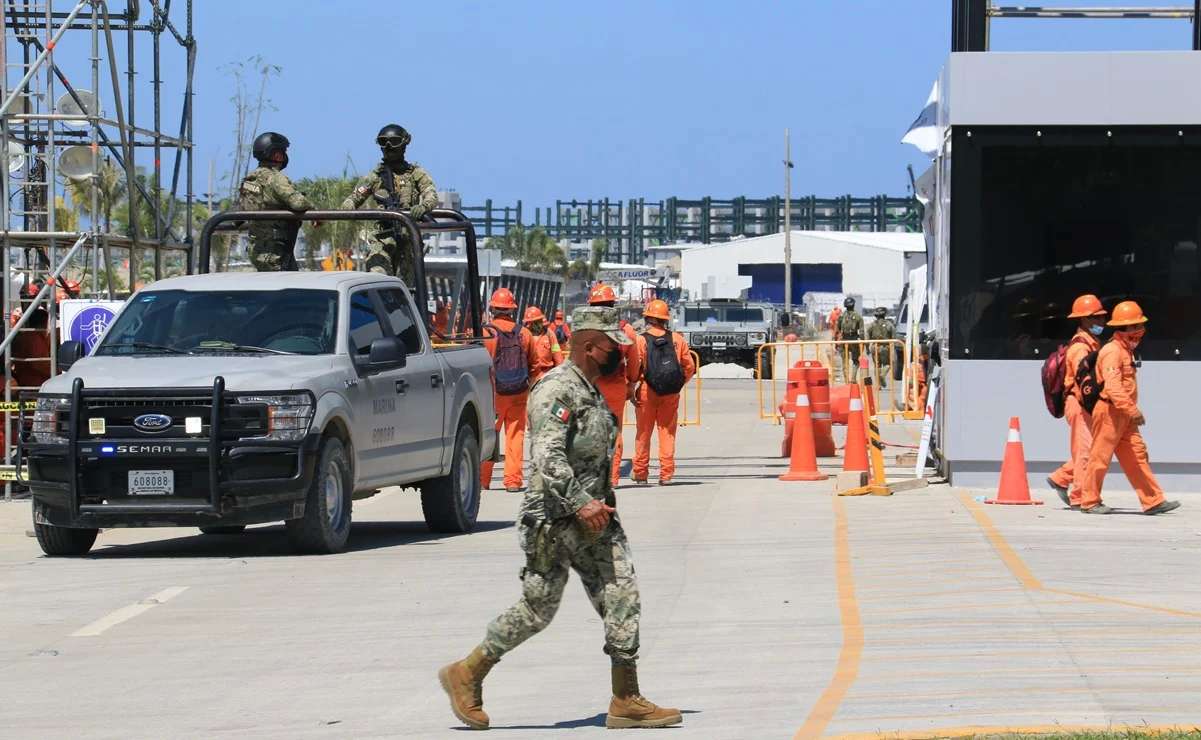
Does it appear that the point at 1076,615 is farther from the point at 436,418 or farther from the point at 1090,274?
the point at 1090,274

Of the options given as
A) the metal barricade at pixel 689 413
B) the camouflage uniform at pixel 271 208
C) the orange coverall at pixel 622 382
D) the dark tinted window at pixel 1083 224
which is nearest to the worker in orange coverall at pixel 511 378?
the orange coverall at pixel 622 382

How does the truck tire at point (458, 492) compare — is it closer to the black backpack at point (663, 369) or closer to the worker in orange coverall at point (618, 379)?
the worker in orange coverall at point (618, 379)

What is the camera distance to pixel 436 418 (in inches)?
605

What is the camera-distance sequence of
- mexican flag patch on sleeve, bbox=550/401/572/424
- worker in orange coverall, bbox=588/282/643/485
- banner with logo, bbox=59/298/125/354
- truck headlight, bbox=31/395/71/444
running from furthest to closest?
banner with logo, bbox=59/298/125/354 → worker in orange coverall, bbox=588/282/643/485 → truck headlight, bbox=31/395/71/444 → mexican flag patch on sleeve, bbox=550/401/572/424

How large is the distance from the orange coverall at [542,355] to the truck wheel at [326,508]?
19.2 ft

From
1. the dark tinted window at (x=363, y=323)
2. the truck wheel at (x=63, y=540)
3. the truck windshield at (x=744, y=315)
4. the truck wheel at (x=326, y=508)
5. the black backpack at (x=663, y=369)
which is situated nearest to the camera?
the truck wheel at (x=326, y=508)

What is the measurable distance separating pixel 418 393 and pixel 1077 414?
5710 mm

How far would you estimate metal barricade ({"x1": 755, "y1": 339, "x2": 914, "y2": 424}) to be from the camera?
27.3m

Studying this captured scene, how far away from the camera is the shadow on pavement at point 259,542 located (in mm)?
14453

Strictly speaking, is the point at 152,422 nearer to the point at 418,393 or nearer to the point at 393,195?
the point at 418,393

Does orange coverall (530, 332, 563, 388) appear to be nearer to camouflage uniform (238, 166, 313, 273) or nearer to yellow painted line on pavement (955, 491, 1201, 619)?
camouflage uniform (238, 166, 313, 273)

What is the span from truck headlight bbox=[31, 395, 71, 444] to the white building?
102396 millimetres

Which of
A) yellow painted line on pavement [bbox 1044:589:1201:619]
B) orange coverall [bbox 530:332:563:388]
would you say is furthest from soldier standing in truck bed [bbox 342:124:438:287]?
yellow painted line on pavement [bbox 1044:589:1201:619]

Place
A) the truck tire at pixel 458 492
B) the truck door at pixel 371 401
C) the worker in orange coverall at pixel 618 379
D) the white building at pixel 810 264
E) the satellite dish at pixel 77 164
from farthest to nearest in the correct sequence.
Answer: the white building at pixel 810 264, the satellite dish at pixel 77 164, the worker in orange coverall at pixel 618 379, the truck tire at pixel 458 492, the truck door at pixel 371 401
